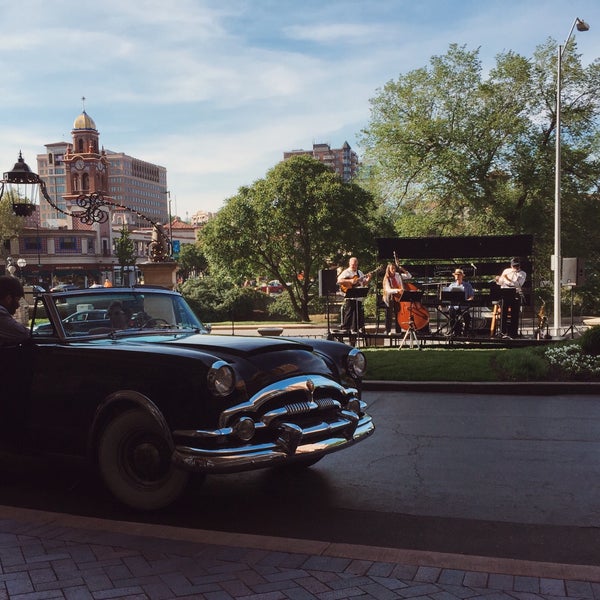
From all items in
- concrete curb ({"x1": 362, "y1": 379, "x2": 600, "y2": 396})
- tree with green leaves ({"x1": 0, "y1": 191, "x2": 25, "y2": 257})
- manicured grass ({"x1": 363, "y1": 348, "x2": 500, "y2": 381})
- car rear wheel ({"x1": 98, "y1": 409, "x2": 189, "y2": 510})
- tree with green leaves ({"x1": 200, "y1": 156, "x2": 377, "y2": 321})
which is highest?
tree with green leaves ({"x1": 0, "y1": 191, "x2": 25, "y2": 257})

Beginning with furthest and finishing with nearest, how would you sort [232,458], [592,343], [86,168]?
1. [86,168]
2. [592,343]
3. [232,458]

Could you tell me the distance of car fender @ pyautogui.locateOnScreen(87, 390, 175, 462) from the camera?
429cm

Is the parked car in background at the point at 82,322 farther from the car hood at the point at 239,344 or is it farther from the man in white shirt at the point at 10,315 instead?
the car hood at the point at 239,344

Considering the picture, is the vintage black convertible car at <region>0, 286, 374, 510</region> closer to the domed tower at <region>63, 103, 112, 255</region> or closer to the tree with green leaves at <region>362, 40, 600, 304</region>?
the tree with green leaves at <region>362, 40, 600, 304</region>

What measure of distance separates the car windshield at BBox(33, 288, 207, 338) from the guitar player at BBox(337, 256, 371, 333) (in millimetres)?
9503

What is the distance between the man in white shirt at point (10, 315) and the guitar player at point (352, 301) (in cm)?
993

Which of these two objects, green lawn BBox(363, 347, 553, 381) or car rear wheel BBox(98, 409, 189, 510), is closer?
car rear wheel BBox(98, 409, 189, 510)

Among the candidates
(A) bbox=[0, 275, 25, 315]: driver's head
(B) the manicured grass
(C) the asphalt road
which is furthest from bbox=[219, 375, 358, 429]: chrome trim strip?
(B) the manicured grass

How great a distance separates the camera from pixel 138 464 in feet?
14.9

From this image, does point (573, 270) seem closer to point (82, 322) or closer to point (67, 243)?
point (82, 322)

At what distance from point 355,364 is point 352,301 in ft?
33.5

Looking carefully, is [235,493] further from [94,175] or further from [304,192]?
[94,175]

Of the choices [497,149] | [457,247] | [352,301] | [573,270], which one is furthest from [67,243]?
[573,270]

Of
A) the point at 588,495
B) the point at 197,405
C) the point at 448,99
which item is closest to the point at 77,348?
the point at 197,405
